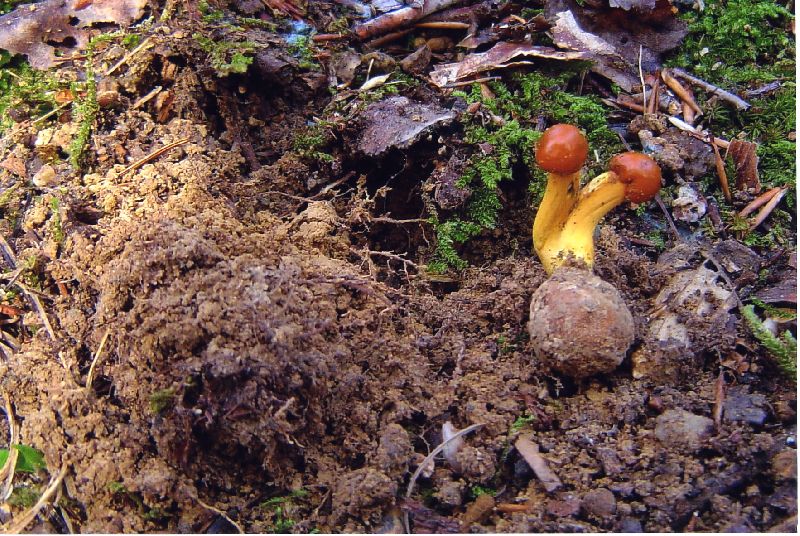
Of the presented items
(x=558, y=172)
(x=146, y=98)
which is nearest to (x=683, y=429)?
(x=558, y=172)

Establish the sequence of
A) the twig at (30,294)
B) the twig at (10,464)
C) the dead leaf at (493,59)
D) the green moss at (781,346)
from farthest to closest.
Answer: the dead leaf at (493,59), the twig at (30,294), the green moss at (781,346), the twig at (10,464)

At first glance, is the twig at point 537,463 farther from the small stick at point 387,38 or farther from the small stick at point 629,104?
the small stick at point 387,38

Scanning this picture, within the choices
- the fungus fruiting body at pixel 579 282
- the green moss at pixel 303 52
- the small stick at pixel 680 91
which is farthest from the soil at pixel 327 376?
the small stick at pixel 680 91

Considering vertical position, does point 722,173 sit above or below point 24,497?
below

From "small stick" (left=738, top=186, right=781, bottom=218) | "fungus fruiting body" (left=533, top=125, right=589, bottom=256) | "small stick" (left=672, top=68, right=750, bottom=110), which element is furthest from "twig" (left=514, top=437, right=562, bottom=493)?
"small stick" (left=672, top=68, right=750, bottom=110)

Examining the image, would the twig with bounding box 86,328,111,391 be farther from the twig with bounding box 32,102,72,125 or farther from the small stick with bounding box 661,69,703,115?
the small stick with bounding box 661,69,703,115

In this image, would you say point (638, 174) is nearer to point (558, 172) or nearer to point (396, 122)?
point (558, 172)
